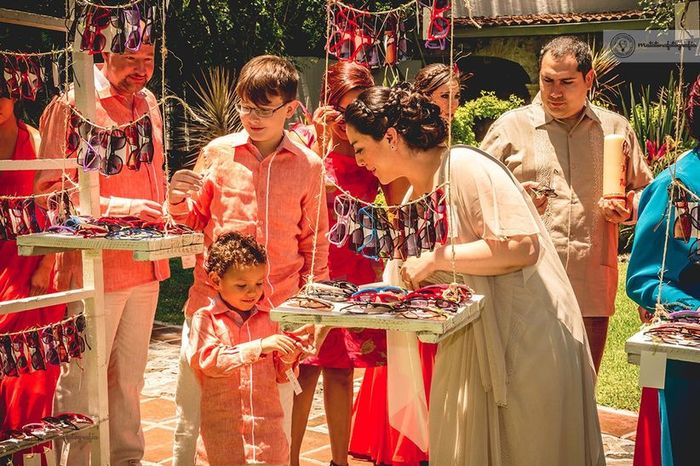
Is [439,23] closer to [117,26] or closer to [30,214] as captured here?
[117,26]

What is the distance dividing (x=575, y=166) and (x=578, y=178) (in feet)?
0.19

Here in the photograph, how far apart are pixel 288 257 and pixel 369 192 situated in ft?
2.70

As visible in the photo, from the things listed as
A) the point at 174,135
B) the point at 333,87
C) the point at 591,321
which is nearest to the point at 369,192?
the point at 333,87

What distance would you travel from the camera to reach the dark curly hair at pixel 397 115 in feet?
10.4

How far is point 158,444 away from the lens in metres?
5.10

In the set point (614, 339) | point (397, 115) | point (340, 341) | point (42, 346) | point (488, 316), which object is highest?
point (397, 115)

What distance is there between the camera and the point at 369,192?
15.1ft

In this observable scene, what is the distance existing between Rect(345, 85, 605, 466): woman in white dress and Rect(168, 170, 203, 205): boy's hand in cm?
78

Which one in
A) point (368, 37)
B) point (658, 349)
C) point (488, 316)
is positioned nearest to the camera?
point (658, 349)

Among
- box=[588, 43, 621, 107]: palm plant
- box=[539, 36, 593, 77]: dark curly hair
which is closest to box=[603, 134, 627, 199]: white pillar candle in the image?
box=[539, 36, 593, 77]: dark curly hair

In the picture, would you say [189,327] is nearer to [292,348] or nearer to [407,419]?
[292,348]

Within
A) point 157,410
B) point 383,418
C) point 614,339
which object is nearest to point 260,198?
point 383,418

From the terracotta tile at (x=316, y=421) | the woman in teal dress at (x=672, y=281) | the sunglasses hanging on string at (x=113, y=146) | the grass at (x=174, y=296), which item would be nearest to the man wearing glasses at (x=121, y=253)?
the sunglasses hanging on string at (x=113, y=146)

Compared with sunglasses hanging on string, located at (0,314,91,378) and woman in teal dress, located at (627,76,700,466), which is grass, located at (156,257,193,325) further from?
woman in teal dress, located at (627,76,700,466)
